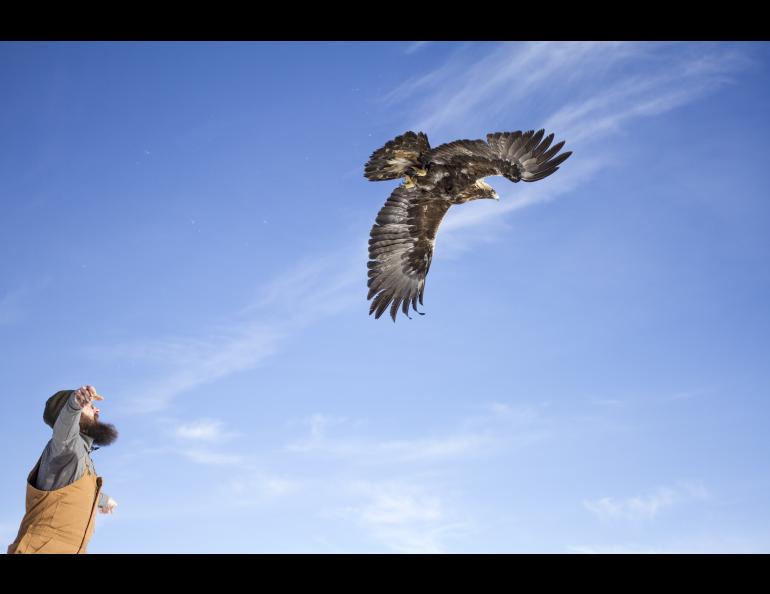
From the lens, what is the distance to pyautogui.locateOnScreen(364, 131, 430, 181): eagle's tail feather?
10164mm

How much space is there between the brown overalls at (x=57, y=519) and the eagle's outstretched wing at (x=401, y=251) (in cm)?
603

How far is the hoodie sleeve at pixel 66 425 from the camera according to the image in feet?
19.6

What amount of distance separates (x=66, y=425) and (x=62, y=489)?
0.55 metres

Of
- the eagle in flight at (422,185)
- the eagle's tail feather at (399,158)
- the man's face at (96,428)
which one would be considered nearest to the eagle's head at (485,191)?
the eagle in flight at (422,185)

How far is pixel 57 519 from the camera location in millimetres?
5922

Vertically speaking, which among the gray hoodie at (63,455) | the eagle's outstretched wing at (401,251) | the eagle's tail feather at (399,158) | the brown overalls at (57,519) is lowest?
the brown overalls at (57,519)

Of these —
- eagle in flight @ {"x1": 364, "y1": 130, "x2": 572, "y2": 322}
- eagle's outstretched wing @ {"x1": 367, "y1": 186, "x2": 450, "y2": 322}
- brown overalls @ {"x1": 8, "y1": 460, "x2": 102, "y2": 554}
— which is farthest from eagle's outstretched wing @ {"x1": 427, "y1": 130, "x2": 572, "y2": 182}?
brown overalls @ {"x1": 8, "y1": 460, "x2": 102, "y2": 554}

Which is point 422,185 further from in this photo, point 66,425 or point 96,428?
point 66,425

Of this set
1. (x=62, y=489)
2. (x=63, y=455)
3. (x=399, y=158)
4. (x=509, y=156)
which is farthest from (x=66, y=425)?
(x=509, y=156)

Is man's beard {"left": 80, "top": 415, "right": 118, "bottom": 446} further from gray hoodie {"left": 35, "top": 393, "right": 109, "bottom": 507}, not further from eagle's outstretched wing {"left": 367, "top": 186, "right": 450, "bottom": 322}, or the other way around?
eagle's outstretched wing {"left": 367, "top": 186, "right": 450, "bottom": 322}

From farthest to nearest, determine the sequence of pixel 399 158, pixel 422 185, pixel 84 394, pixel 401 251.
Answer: pixel 401 251 < pixel 422 185 < pixel 399 158 < pixel 84 394

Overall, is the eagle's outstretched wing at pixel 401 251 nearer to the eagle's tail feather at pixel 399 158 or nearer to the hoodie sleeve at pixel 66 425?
the eagle's tail feather at pixel 399 158
